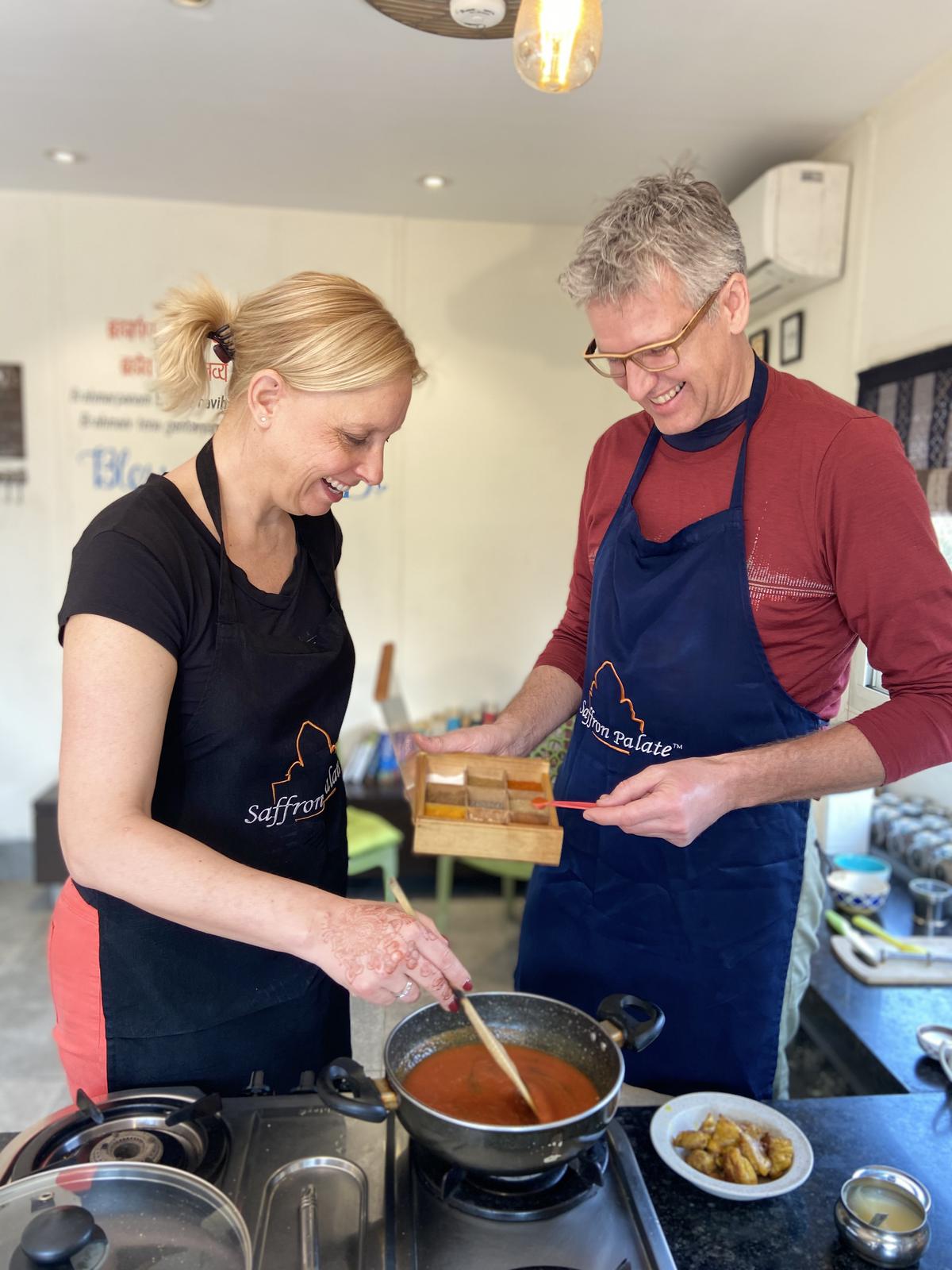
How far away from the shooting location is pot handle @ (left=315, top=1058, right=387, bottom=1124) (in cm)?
96

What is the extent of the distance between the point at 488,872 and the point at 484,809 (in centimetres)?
303

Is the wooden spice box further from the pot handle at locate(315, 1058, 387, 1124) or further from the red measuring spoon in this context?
the pot handle at locate(315, 1058, 387, 1124)

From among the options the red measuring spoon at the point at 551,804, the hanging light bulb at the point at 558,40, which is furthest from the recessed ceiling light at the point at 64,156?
the red measuring spoon at the point at 551,804

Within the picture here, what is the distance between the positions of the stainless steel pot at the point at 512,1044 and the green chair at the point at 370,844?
227cm

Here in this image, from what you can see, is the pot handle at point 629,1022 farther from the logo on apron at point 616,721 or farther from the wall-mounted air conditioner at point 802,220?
the wall-mounted air conditioner at point 802,220

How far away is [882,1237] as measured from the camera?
0.96 m

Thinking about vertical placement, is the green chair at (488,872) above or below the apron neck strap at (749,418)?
below

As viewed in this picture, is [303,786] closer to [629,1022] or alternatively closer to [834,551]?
[629,1022]

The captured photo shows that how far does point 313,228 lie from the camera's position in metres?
4.23

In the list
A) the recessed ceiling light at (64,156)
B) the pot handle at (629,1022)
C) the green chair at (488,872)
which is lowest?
the green chair at (488,872)

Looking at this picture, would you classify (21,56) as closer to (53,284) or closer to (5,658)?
(53,284)

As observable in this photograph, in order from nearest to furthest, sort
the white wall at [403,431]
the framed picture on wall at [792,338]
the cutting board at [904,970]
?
1. the cutting board at [904,970]
2. the framed picture on wall at [792,338]
3. the white wall at [403,431]

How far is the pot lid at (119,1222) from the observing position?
2.69 ft

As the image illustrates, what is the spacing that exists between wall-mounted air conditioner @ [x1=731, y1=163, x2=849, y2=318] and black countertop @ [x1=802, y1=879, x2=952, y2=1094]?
2124mm
